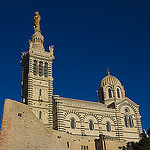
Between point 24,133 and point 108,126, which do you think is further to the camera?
point 108,126

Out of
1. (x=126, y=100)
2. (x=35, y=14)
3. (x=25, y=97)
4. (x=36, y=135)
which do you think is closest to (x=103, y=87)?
(x=126, y=100)

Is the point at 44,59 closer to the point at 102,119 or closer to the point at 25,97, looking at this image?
the point at 25,97

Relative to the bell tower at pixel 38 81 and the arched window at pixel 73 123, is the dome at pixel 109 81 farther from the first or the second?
the arched window at pixel 73 123

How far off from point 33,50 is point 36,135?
2405cm

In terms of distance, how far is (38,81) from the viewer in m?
47.3

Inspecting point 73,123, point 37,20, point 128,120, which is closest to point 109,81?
point 128,120

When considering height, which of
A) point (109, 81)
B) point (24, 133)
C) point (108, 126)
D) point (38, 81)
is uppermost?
point (109, 81)

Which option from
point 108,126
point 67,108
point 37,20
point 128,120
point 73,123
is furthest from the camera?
point 37,20

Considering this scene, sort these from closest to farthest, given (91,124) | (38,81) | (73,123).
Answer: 1. (73,123)
2. (91,124)
3. (38,81)

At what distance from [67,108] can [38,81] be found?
309 inches

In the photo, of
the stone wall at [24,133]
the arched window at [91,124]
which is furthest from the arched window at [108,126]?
the stone wall at [24,133]

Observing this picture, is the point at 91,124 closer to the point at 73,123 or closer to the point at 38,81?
the point at 73,123

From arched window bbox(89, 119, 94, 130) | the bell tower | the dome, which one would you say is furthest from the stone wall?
the dome

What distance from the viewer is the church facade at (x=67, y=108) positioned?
44.3m
